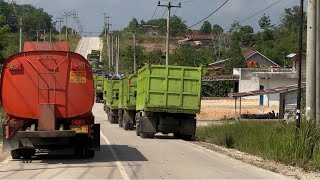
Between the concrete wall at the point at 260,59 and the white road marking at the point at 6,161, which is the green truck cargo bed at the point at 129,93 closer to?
the white road marking at the point at 6,161

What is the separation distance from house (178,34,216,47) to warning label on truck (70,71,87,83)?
13031cm

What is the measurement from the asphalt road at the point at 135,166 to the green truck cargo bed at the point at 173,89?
5.77 meters

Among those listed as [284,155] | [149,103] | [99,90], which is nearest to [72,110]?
[284,155]

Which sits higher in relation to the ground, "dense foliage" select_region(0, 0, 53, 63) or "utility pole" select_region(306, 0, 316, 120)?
"dense foliage" select_region(0, 0, 53, 63)

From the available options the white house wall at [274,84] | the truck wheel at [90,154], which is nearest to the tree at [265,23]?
the white house wall at [274,84]

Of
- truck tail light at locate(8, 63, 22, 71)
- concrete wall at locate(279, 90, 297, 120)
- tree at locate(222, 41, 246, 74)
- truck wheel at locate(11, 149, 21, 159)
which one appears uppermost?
tree at locate(222, 41, 246, 74)

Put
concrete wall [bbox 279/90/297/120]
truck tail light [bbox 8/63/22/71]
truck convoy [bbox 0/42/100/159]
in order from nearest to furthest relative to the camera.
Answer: truck convoy [bbox 0/42/100/159], truck tail light [bbox 8/63/22/71], concrete wall [bbox 279/90/297/120]

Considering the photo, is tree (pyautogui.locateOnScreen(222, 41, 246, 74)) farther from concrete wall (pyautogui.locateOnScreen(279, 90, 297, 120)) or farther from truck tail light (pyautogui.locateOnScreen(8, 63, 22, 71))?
truck tail light (pyautogui.locateOnScreen(8, 63, 22, 71))

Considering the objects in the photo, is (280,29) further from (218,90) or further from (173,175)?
(173,175)

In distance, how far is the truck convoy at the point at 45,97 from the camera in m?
14.8

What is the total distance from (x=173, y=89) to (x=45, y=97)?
10522mm

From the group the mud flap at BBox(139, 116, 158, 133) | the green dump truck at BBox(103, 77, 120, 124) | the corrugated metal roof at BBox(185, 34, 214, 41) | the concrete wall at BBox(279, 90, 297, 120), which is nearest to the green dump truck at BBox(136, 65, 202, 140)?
the mud flap at BBox(139, 116, 158, 133)

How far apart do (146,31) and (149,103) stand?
463ft

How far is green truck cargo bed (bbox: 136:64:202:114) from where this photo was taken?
24.7 metres
